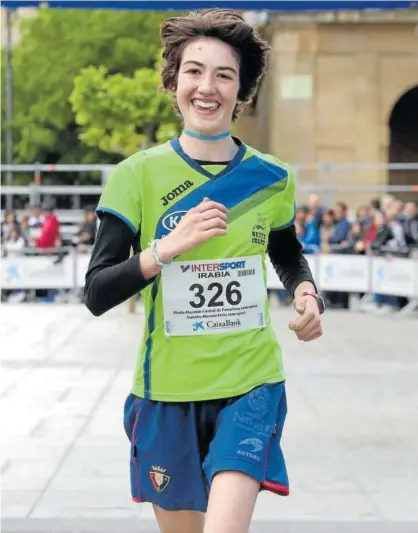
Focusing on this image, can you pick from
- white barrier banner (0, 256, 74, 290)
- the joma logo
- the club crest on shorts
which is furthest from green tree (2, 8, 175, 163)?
the club crest on shorts

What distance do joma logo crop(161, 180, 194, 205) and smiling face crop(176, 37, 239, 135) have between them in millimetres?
175

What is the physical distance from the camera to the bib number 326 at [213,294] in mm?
3768

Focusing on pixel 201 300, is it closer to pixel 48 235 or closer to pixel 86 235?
pixel 48 235

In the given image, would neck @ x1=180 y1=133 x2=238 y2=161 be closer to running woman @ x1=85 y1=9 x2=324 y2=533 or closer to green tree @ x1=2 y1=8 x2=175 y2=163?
running woman @ x1=85 y1=9 x2=324 y2=533

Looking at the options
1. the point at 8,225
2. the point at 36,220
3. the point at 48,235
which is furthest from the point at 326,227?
the point at 8,225

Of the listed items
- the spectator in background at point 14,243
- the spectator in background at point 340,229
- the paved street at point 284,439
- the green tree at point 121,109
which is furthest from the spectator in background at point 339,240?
the green tree at point 121,109

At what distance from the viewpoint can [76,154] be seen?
47250 millimetres

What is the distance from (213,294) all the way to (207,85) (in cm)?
66

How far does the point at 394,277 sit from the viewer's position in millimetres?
17641

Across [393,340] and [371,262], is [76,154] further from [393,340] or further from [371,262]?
[393,340]

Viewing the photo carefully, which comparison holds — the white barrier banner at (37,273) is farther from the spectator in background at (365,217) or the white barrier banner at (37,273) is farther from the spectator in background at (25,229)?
the spectator in background at (365,217)

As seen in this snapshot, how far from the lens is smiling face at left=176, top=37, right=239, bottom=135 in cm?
374

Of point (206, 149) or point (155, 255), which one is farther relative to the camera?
point (206, 149)

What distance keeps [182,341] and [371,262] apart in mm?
14723
